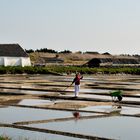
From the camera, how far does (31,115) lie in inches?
570

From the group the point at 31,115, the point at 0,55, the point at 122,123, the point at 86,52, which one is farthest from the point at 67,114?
the point at 86,52

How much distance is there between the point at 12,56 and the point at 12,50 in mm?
1264

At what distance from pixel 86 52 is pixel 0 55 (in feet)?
200

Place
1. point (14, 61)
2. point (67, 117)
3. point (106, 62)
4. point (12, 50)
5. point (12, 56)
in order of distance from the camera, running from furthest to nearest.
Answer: point (106, 62) < point (12, 50) < point (14, 61) < point (12, 56) < point (67, 117)

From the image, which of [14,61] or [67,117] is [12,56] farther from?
[67,117]

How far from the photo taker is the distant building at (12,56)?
64562 mm

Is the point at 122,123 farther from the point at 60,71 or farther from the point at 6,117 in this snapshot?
the point at 60,71

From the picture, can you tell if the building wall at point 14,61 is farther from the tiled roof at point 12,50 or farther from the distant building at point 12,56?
the tiled roof at point 12,50

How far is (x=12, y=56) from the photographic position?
65438 mm

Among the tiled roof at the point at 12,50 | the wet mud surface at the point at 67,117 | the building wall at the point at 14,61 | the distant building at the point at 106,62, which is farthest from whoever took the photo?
the distant building at the point at 106,62

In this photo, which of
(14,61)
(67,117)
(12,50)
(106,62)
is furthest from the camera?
(106,62)

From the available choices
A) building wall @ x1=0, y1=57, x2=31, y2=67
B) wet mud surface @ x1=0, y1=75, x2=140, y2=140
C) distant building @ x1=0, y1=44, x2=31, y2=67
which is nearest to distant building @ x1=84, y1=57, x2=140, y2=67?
building wall @ x1=0, y1=57, x2=31, y2=67

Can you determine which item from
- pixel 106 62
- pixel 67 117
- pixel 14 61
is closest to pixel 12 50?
pixel 14 61

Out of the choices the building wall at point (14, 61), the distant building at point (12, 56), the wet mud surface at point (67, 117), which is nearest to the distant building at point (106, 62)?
the building wall at point (14, 61)
